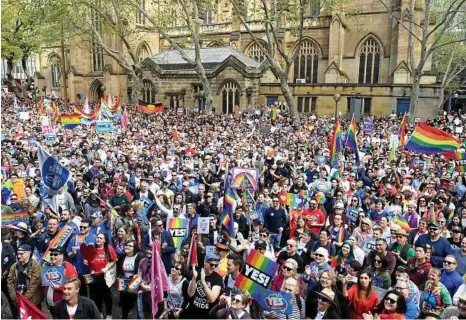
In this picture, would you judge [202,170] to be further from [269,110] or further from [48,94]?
[48,94]

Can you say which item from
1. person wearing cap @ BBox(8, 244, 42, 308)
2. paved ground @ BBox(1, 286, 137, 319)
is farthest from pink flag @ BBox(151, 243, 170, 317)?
paved ground @ BBox(1, 286, 137, 319)

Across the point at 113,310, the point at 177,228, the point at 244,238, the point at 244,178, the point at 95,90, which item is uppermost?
the point at 95,90

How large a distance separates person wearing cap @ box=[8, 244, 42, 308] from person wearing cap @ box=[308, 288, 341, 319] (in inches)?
148

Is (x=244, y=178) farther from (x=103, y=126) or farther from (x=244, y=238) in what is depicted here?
(x=103, y=126)

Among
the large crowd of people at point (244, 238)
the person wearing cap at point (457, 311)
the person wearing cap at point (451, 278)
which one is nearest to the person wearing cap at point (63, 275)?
the large crowd of people at point (244, 238)

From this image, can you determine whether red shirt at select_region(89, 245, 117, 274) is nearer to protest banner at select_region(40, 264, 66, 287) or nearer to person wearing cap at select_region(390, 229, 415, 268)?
protest banner at select_region(40, 264, 66, 287)

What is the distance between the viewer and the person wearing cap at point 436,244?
6.03 m

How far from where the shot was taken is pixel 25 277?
557 centimetres

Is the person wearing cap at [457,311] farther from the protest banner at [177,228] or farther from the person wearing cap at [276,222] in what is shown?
the protest banner at [177,228]

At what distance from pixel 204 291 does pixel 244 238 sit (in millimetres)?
2792

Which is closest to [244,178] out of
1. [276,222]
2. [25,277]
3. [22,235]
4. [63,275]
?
[276,222]

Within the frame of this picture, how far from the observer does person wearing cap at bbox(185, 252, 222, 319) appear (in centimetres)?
497

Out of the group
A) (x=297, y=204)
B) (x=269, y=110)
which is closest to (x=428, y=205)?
(x=297, y=204)

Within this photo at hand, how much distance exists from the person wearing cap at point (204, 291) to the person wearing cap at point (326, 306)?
4.11 feet
